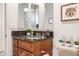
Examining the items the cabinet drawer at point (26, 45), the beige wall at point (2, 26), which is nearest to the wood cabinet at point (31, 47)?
the cabinet drawer at point (26, 45)

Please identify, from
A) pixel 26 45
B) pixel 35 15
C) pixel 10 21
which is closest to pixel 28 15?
pixel 35 15

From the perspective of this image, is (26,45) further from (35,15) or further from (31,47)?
(35,15)

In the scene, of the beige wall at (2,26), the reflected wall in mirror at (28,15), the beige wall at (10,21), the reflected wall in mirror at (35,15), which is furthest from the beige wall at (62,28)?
the beige wall at (2,26)

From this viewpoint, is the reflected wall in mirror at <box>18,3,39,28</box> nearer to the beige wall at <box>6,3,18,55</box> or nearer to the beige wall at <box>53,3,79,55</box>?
the beige wall at <box>6,3,18,55</box>

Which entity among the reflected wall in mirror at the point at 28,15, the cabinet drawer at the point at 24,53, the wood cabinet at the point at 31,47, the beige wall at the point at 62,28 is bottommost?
the cabinet drawer at the point at 24,53

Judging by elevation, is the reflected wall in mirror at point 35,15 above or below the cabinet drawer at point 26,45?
above

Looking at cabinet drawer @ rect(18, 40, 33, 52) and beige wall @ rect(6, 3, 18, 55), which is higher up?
beige wall @ rect(6, 3, 18, 55)

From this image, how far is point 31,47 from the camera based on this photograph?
110 cm

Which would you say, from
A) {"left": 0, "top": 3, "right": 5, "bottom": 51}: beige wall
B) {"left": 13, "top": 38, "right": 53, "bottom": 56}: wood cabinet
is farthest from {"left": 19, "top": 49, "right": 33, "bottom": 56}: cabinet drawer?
{"left": 0, "top": 3, "right": 5, "bottom": 51}: beige wall

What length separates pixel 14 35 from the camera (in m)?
1.12

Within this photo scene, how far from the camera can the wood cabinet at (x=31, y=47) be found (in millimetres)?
1103

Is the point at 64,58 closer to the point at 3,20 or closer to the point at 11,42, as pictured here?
the point at 11,42

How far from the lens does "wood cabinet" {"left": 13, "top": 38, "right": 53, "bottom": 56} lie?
1.10 meters

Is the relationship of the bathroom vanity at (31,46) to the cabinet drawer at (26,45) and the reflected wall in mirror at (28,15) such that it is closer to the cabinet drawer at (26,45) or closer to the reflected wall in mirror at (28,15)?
the cabinet drawer at (26,45)
